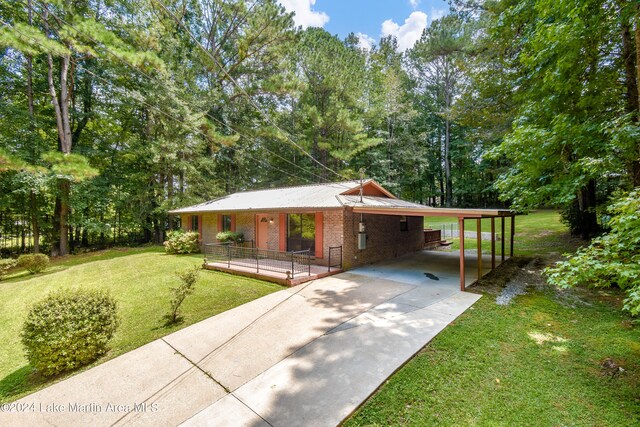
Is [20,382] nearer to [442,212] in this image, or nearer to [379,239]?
[442,212]

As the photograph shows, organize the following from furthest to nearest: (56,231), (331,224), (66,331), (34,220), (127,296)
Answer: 1. (56,231)
2. (34,220)
3. (331,224)
4. (127,296)
5. (66,331)

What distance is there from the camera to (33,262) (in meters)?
11.7

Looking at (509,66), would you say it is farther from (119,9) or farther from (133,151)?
(119,9)

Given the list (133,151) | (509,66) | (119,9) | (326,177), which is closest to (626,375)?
(509,66)

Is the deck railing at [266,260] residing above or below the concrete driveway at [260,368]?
above

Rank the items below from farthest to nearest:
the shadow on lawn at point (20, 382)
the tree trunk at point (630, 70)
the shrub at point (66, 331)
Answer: the tree trunk at point (630, 70) → the shrub at point (66, 331) → the shadow on lawn at point (20, 382)

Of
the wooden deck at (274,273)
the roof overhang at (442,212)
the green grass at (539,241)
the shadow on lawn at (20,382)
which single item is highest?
the roof overhang at (442,212)

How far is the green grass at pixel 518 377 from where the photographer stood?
3193mm

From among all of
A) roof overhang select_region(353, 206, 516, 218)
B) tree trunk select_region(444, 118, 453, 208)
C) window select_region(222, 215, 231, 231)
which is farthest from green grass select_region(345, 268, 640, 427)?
tree trunk select_region(444, 118, 453, 208)

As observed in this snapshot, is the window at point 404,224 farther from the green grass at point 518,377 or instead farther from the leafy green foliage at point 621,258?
the leafy green foliage at point 621,258

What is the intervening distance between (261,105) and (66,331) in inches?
873

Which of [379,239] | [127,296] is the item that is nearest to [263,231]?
[379,239]

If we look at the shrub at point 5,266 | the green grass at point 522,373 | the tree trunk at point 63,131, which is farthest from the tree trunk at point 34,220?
the green grass at point 522,373

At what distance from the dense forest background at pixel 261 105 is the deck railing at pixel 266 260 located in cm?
454
